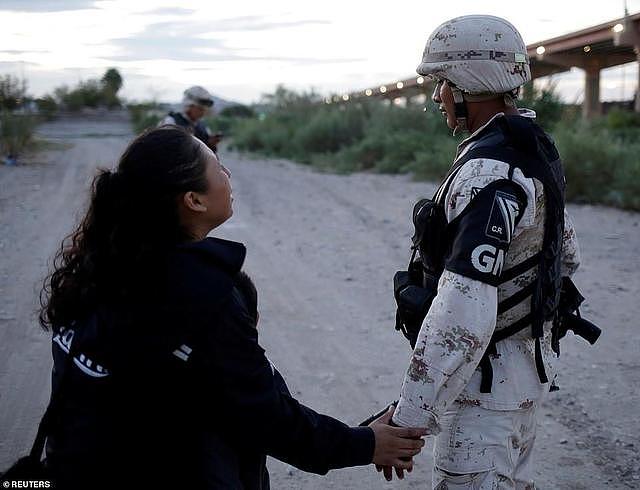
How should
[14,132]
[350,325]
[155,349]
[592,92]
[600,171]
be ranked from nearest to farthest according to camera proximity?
[155,349] < [350,325] < [600,171] < [14,132] < [592,92]

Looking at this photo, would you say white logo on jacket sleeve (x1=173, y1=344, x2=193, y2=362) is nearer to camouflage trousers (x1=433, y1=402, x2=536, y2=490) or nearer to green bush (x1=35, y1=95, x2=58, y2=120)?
camouflage trousers (x1=433, y1=402, x2=536, y2=490)

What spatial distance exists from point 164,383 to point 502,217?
1.03 m

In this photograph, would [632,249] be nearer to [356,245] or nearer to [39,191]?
[356,245]

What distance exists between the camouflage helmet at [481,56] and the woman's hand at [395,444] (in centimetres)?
105

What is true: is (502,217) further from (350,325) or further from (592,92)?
(592,92)

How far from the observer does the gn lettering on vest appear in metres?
2.18

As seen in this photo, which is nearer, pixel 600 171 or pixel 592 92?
pixel 600 171

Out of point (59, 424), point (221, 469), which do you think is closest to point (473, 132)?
point (221, 469)

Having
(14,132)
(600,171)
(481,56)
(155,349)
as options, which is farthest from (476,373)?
(14,132)

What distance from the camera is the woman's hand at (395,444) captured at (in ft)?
7.26

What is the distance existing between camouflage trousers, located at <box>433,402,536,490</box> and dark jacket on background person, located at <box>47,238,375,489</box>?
797 mm

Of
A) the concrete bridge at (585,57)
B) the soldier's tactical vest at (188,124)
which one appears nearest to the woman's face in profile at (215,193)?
the soldier's tactical vest at (188,124)

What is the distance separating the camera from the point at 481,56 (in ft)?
7.89

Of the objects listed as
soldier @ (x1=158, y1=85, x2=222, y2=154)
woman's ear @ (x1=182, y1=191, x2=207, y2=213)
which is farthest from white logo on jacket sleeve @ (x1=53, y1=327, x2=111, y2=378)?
soldier @ (x1=158, y1=85, x2=222, y2=154)
